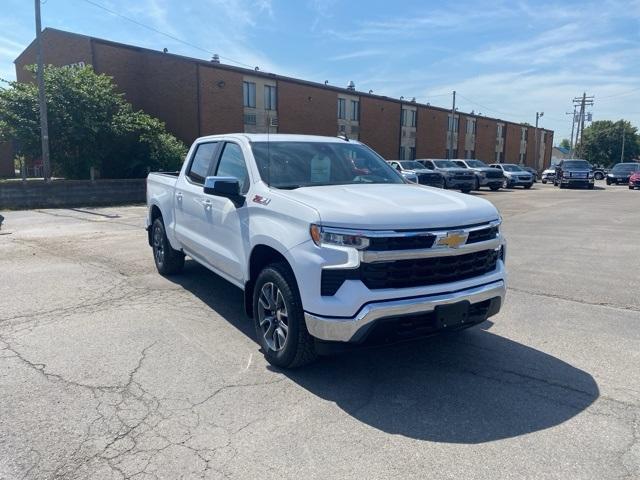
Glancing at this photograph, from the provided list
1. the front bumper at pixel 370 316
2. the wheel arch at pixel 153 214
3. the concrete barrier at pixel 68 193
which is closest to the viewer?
the front bumper at pixel 370 316

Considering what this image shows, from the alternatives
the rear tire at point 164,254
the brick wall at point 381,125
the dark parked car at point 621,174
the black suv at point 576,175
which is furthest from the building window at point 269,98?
the rear tire at point 164,254

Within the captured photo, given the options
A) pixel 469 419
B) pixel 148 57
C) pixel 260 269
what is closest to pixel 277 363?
pixel 260 269

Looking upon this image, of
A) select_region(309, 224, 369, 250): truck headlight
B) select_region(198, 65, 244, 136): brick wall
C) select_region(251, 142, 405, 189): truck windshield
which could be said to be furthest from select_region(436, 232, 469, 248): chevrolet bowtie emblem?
select_region(198, 65, 244, 136): brick wall

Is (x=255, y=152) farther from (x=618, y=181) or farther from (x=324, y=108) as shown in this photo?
(x=618, y=181)

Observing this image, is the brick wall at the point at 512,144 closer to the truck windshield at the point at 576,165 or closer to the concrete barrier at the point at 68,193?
the truck windshield at the point at 576,165

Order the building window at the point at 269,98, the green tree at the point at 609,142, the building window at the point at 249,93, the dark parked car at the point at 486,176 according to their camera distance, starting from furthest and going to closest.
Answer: the green tree at the point at 609,142
the building window at the point at 269,98
the building window at the point at 249,93
the dark parked car at the point at 486,176

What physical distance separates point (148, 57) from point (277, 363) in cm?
3093

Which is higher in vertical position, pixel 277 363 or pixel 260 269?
pixel 260 269

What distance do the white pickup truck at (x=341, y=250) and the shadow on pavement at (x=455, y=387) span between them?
17.4 inches

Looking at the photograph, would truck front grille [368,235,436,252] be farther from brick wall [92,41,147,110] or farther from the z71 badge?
brick wall [92,41,147,110]

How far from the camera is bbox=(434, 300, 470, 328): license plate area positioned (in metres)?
3.48

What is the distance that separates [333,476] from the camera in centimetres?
266

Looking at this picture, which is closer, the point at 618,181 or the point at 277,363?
the point at 277,363

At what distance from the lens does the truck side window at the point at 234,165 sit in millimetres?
4612
